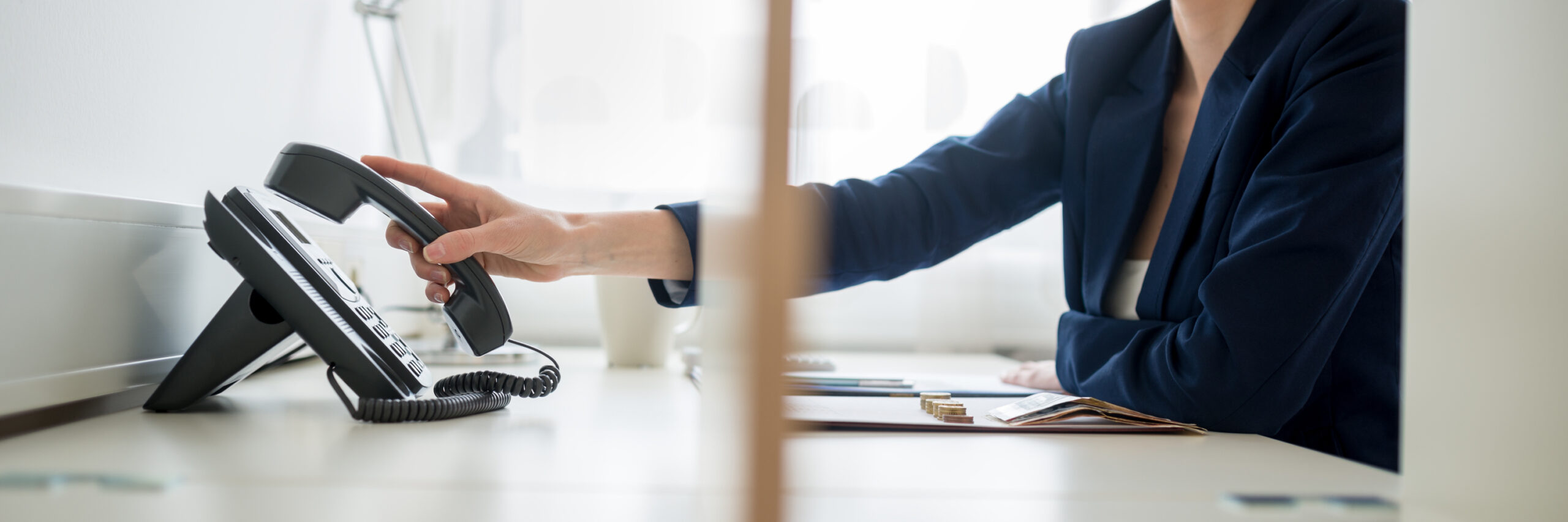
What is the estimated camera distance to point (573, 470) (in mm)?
406

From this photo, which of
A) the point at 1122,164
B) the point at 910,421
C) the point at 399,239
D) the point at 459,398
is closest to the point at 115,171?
the point at 399,239

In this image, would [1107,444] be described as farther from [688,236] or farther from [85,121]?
[85,121]

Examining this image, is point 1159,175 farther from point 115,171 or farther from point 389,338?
point 115,171

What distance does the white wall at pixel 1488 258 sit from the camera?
0.24 meters

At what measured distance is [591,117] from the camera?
1431 mm

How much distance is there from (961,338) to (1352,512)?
1277mm

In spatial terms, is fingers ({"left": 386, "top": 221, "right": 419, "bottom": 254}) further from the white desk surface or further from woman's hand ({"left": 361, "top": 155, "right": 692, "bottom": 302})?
the white desk surface

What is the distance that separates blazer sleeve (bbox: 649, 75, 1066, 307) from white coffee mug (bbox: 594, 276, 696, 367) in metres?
0.20

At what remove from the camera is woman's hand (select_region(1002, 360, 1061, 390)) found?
2.86ft

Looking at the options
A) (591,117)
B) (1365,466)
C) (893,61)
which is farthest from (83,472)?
(893,61)

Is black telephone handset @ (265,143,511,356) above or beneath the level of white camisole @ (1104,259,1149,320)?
above

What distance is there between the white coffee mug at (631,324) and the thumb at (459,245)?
0.37 m

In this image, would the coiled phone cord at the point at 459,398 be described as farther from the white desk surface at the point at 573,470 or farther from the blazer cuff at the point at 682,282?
the blazer cuff at the point at 682,282

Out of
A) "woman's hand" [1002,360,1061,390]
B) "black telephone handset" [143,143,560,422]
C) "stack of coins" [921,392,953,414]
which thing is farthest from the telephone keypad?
"woman's hand" [1002,360,1061,390]
